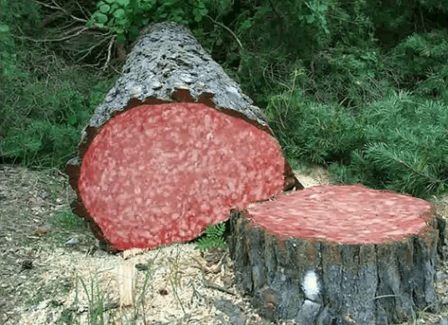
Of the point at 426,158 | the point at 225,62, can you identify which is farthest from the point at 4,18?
the point at 426,158

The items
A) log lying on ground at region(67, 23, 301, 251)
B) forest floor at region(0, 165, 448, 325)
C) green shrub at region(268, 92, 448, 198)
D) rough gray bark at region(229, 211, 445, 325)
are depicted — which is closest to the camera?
rough gray bark at region(229, 211, 445, 325)

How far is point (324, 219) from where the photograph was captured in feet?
10.5

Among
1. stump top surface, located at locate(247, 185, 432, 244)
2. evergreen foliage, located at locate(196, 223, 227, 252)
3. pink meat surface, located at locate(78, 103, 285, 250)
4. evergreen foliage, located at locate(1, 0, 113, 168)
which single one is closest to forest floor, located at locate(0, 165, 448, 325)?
evergreen foliage, located at locate(196, 223, 227, 252)

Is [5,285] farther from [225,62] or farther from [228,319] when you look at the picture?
[225,62]

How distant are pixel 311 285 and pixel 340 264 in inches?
5.5

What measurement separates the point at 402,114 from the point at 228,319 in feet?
6.63

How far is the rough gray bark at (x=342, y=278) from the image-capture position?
2939 mm

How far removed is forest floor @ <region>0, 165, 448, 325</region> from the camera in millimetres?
3242

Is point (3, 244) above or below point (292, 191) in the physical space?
below

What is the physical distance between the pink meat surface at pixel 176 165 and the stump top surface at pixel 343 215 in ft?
1.12

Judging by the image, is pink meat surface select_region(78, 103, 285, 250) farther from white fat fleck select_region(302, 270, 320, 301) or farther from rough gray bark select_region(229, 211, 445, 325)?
white fat fleck select_region(302, 270, 320, 301)

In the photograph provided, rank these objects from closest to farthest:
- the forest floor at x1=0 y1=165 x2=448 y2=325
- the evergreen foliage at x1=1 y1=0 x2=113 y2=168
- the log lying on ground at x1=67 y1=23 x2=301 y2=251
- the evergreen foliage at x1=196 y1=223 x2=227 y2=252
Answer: the forest floor at x1=0 y1=165 x2=448 y2=325 → the evergreen foliage at x1=196 y1=223 x2=227 y2=252 → the log lying on ground at x1=67 y1=23 x2=301 y2=251 → the evergreen foliage at x1=1 y1=0 x2=113 y2=168

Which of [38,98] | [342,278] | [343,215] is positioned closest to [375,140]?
[343,215]

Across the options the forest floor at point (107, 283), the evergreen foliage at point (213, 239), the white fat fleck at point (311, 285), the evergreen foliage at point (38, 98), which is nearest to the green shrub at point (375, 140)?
the forest floor at point (107, 283)
